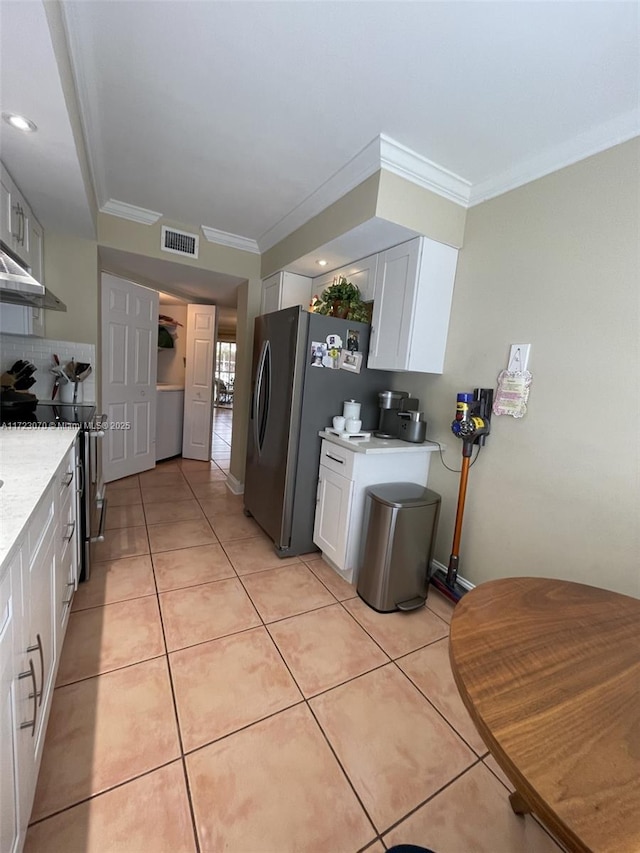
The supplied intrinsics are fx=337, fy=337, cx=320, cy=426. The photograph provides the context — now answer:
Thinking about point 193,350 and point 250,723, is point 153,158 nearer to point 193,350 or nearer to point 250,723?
point 193,350

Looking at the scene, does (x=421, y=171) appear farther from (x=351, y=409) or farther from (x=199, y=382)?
(x=199, y=382)

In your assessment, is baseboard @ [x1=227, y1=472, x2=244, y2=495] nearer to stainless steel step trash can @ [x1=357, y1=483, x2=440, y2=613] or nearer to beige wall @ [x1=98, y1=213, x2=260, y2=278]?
stainless steel step trash can @ [x1=357, y1=483, x2=440, y2=613]

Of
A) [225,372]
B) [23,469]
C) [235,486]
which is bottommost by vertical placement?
[235,486]

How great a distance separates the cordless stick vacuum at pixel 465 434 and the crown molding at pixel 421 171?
1228 mm

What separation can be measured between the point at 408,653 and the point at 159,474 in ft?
11.2

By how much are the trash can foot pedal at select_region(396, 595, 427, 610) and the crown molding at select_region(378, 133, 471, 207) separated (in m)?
2.46

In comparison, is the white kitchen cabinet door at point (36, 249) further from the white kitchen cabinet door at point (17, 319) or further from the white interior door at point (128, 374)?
the white interior door at point (128, 374)

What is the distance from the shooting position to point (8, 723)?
28.2 inches

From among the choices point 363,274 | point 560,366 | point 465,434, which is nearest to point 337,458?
point 465,434

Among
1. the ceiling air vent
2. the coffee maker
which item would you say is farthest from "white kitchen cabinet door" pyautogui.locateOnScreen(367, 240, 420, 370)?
the ceiling air vent

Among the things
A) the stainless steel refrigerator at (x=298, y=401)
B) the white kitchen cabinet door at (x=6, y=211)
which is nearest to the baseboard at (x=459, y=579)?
the stainless steel refrigerator at (x=298, y=401)

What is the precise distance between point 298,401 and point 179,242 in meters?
1.95

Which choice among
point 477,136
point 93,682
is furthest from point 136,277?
point 93,682

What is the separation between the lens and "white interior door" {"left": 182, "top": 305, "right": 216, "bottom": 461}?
177 inches
